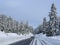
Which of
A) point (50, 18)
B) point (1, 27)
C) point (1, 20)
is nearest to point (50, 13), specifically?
point (50, 18)

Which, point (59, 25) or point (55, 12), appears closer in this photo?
point (55, 12)

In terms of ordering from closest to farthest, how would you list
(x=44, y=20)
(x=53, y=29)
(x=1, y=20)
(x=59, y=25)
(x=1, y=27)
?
(x=53, y=29)
(x=59, y=25)
(x=1, y=27)
(x=1, y=20)
(x=44, y=20)

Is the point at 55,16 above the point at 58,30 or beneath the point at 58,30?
above

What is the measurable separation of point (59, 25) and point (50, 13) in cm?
761

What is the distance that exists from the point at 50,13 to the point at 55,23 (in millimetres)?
4175

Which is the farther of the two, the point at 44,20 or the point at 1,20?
the point at 44,20

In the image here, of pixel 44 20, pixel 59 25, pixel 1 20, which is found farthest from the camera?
pixel 44 20

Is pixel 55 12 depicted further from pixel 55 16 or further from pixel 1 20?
pixel 1 20

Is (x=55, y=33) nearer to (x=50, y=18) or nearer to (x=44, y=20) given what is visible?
(x=50, y=18)

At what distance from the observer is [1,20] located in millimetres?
121312

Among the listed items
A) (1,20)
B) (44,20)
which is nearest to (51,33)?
(1,20)

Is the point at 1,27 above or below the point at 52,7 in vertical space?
below

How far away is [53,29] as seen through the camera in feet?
258

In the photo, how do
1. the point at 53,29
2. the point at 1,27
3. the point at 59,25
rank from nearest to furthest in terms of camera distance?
the point at 53,29, the point at 59,25, the point at 1,27
